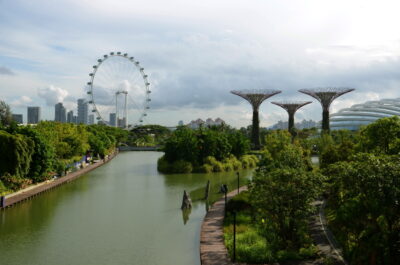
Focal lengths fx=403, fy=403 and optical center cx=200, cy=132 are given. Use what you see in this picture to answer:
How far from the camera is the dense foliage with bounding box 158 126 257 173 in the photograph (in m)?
41.9

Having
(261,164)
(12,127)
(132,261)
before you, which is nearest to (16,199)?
(12,127)

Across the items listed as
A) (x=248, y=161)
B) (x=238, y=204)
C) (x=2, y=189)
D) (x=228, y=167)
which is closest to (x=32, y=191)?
(x=2, y=189)

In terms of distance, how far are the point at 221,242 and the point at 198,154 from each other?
2681 centimetres

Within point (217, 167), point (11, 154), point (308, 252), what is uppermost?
point (11, 154)

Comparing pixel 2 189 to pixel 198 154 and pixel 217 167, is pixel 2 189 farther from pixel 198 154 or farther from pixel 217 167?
pixel 217 167

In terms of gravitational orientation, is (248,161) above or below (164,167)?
above

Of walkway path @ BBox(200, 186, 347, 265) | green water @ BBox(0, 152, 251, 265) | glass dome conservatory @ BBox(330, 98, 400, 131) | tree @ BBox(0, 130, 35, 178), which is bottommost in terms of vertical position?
green water @ BBox(0, 152, 251, 265)

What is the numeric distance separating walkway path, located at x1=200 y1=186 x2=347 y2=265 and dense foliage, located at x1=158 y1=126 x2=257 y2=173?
68.2 feet

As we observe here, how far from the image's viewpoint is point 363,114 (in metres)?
80.4

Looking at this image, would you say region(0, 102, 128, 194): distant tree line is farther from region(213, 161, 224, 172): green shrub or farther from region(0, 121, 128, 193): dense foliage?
region(213, 161, 224, 172): green shrub

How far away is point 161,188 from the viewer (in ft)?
104

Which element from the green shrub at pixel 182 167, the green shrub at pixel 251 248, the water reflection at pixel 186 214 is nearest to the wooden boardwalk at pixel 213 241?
the green shrub at pixel 251 248

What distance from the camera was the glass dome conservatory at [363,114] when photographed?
7744cm

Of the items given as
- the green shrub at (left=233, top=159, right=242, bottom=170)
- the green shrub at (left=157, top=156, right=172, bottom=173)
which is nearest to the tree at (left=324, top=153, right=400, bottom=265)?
the green shrub at (left=157, top=156, right=172, bottom=173)
